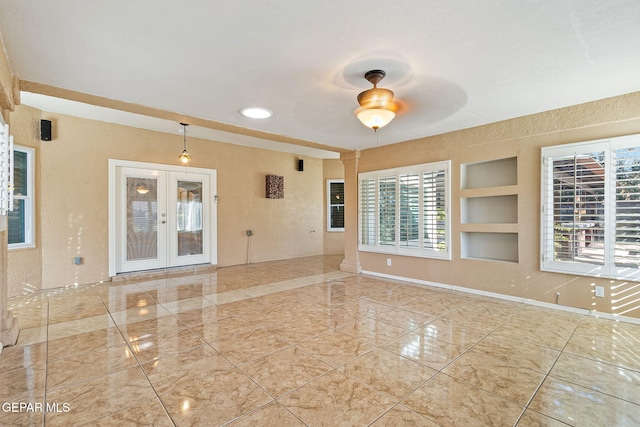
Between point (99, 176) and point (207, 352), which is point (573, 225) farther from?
point (99, 176)

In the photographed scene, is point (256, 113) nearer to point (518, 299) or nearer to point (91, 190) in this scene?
point (91, 190)

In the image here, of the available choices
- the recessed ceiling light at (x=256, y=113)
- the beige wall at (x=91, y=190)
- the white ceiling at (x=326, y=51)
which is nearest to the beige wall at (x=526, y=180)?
the white ceiling at (x=326, y=51)

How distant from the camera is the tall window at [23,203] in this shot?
4219 mm

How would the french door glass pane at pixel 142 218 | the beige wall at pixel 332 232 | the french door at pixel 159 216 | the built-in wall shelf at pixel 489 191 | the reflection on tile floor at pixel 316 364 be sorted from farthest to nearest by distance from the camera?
the beige wall at pixel 332 232 → the french door glass pane at pixel 142 218 → the french door at pixel 159 216 → the built-in wall shelf at pixel 489 191 → the reflection on tile floor at pixel 316 364

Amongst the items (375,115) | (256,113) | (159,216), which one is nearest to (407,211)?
(375,115)

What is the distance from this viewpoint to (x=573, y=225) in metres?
3.40

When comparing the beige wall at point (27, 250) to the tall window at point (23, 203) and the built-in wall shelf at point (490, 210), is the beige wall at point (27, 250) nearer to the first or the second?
the tall window at point (23, 203)

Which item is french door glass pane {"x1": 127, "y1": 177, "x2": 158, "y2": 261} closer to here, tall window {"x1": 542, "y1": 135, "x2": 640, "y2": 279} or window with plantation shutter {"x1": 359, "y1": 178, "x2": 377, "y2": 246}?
window with plantation shutter {"x1": 359, "y1": 178, "x2": 377, "y2": 246}

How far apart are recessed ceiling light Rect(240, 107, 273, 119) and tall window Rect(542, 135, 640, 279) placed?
3398 millimetres

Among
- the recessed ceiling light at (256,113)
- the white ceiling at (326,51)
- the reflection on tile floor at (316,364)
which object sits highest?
the white ceiling at (326,51)

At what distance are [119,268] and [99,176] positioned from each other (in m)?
1.61

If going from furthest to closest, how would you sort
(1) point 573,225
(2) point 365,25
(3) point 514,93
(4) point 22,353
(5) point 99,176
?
(5) point 99,176, (1) point 573,225, (3) point 514,93, (4) point 22,353, (2) point 365,25

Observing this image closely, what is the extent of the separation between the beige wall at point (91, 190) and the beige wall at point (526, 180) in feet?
11.7

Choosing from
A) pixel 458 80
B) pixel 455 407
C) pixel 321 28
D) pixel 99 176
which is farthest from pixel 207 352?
pixel 99 176
